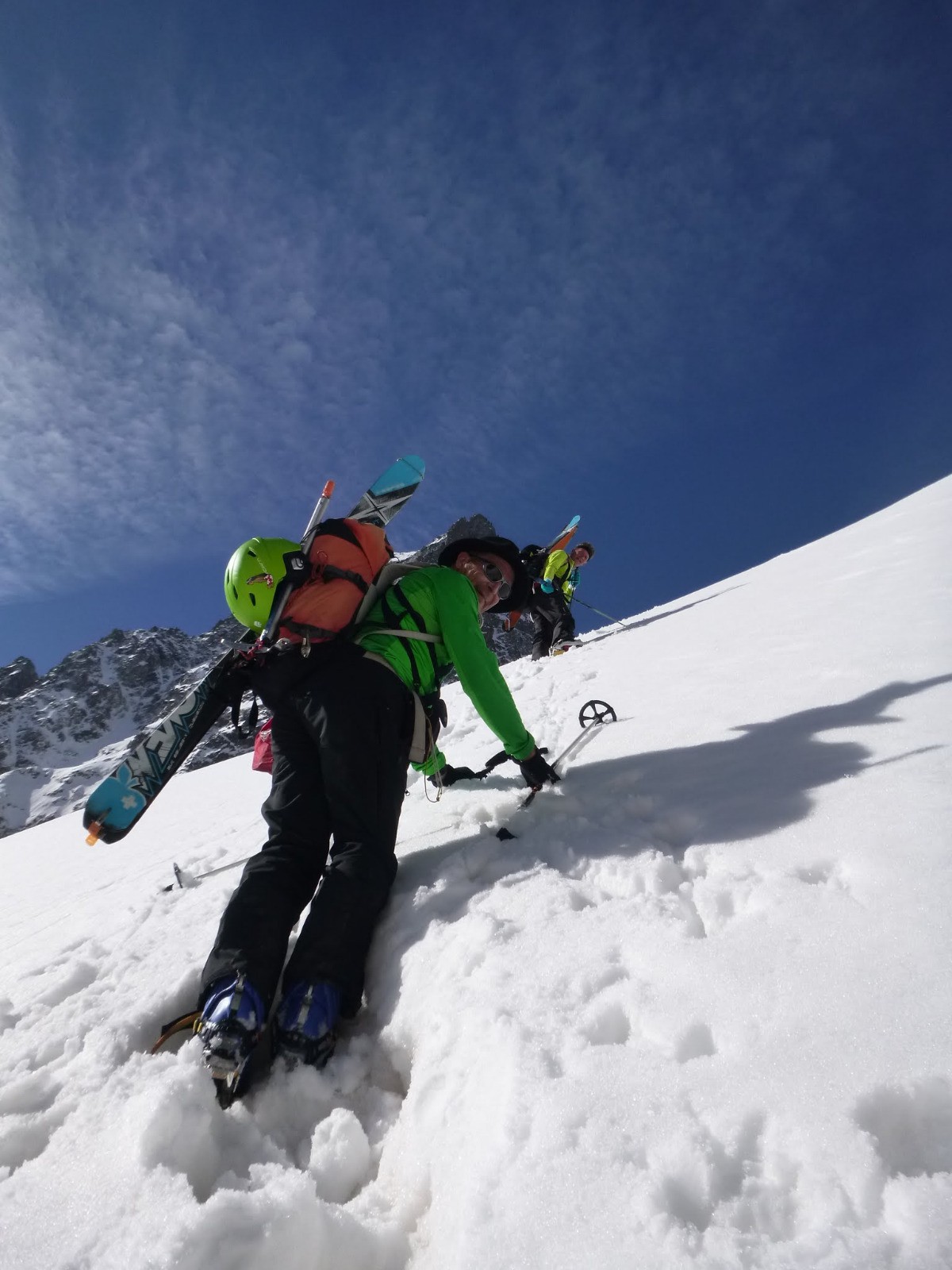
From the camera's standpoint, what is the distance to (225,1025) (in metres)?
1.94

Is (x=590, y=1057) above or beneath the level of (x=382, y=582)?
beneath

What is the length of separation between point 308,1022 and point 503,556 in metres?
3.20

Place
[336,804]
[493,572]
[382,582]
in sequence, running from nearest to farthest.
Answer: [336,804], [382,582], [493,572]

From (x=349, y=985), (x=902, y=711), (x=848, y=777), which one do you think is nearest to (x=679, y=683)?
(x=902, y=711)

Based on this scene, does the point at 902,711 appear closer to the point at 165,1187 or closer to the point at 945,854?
the point at 945,854

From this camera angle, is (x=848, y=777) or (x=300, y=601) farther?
(x=300, y=601)

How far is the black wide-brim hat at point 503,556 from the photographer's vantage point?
178 inches

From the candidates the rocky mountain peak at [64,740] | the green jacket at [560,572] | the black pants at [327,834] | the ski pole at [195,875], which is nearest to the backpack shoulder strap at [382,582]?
the black pants at [327,834]

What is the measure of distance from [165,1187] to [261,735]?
2.26 metres

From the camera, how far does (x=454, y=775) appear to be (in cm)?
443

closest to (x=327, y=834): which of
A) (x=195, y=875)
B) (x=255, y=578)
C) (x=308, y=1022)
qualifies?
(x=308, y=1022)

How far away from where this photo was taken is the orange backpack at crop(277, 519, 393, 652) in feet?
11.3

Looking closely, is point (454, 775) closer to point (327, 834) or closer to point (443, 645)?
point (443, 645)

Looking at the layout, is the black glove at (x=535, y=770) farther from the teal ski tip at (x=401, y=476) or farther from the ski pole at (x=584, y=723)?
the teal ski tip at (x=401, y=476)
